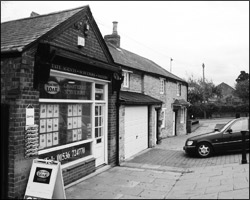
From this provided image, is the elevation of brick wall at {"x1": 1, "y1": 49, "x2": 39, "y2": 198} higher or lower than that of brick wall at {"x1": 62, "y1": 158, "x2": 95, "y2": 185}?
higher

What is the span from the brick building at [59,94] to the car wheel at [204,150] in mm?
4181

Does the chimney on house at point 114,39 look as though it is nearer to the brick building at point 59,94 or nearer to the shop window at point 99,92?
the brick building at point 59,94

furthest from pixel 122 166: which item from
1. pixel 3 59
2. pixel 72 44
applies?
pixel 3 59

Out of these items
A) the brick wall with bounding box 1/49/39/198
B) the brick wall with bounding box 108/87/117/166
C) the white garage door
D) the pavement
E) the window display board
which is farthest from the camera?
the white garage door

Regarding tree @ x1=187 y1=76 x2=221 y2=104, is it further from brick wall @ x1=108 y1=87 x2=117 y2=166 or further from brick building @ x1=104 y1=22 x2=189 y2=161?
brick wall @ x1=108 y1=87 x2=117 y2=166

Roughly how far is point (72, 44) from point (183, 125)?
18.2 meters

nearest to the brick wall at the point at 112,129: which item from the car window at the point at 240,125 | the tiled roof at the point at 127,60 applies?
the tiled roof at the point at 127,60

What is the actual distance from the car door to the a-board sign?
7.98 meters

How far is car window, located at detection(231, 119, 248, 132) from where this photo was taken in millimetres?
11133

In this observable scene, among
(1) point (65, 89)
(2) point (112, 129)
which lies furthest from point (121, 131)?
(1) point (65, 89)

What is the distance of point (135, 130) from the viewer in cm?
1234

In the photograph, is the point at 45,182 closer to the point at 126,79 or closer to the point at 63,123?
the point at 63,123

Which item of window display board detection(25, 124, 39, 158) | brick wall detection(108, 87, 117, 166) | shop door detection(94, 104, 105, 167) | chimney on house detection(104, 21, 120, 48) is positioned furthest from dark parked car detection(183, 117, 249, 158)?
chimney on house detection(104, 21, 120, 48)

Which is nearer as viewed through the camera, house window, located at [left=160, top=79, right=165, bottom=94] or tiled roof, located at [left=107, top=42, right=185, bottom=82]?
tiled roof, located at [left=107, top=42, right=185, bottom=82]
